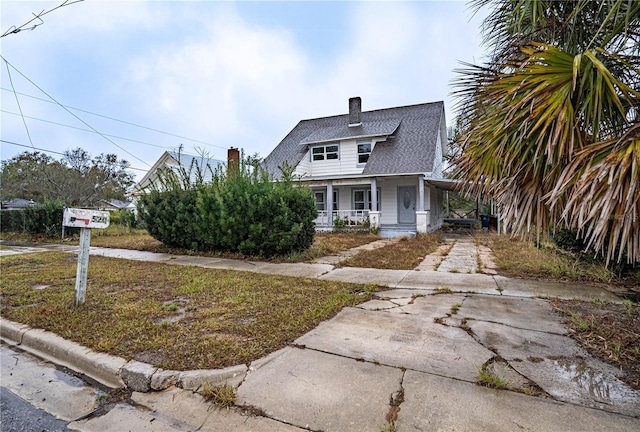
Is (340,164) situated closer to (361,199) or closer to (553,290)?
(361,199)

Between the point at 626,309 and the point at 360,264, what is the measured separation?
458 centimetres

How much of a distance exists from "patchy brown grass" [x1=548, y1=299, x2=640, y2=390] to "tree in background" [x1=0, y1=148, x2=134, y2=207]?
98.7 ft

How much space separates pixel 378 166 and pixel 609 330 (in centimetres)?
1222

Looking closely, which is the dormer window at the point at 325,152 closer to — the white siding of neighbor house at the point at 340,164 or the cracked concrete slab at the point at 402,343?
the white siding of neighbor house at the point at 340,164

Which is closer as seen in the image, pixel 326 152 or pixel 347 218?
pixel 347 218

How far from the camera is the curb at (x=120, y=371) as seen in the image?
8.02ft

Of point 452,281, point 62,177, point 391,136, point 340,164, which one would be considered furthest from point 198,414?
point 62,177

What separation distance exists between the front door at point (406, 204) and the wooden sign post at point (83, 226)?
558 inches

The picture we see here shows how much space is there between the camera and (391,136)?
16.5 m

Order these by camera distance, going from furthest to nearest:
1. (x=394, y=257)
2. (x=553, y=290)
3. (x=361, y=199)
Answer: (x=361, y=199) → (x=394, y=257) → (x=553, y=290)

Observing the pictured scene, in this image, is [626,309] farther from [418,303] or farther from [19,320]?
[19,320]

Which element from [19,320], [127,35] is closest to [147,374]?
[19,320]

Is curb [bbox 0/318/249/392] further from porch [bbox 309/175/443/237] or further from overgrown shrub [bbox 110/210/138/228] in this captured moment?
overgrown shrub [bbox 110/210/138/228]

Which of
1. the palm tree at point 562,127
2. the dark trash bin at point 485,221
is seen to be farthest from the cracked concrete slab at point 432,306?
the dark trash bin at point 485,221
